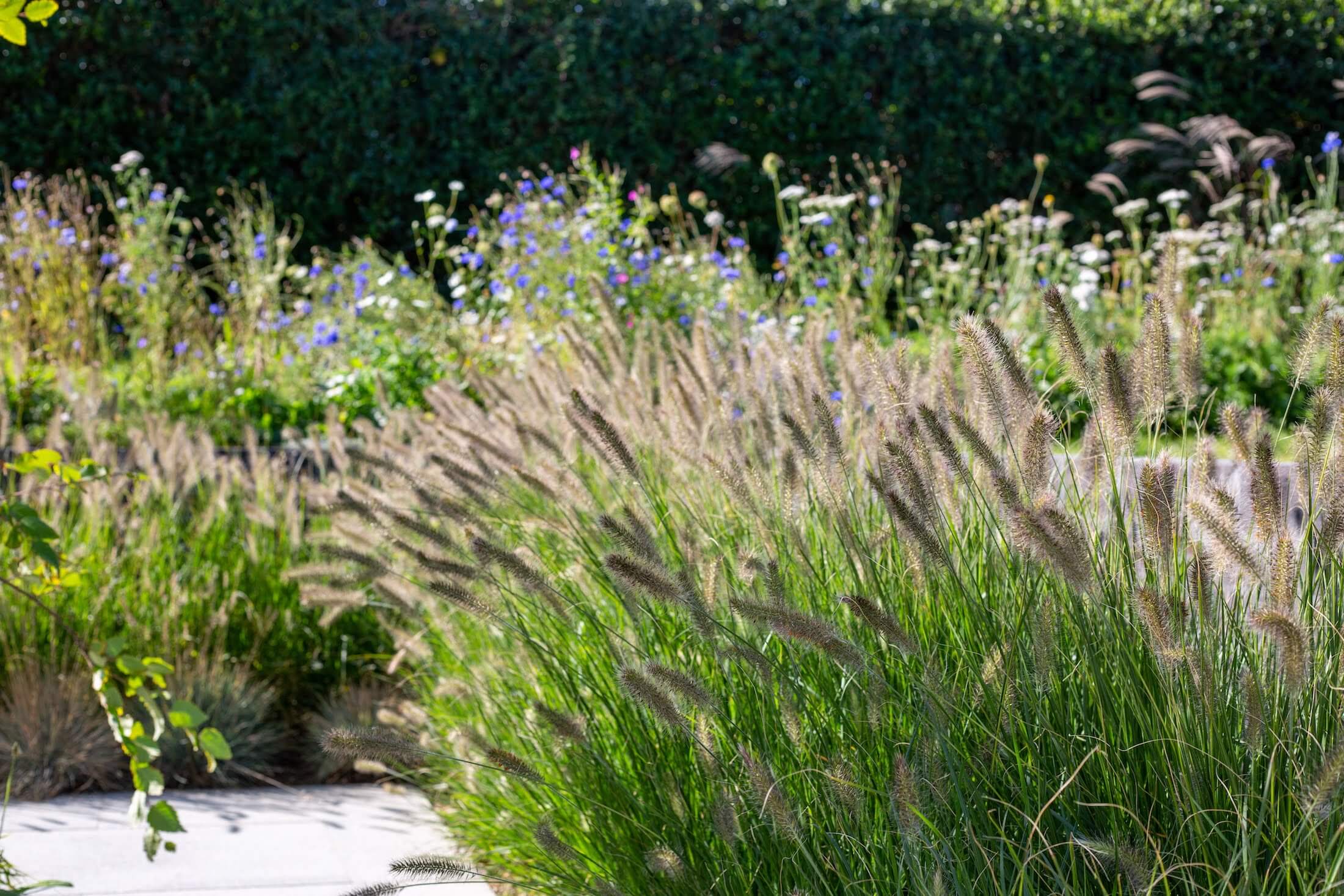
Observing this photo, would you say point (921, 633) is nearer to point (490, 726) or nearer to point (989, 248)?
point (490, 726)

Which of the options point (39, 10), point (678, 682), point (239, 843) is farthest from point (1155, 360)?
point (239, 843)

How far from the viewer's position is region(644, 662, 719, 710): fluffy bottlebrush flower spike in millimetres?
1486

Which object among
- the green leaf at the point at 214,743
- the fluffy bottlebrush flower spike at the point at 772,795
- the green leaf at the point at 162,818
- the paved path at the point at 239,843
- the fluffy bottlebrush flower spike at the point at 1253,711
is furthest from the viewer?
the paved path at the point at 239,843

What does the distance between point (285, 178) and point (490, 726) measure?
8.13 meters

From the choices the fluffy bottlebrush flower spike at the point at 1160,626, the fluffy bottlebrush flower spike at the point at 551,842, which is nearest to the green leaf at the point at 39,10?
the fluffy bottlebrush flower spike at the point at 551,842

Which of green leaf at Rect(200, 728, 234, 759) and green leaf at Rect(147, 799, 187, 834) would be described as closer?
green leaf at Rect(147, 799, 187, 834)

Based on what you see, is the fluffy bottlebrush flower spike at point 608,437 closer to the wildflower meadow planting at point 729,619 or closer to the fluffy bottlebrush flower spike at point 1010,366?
the wildflower meadow planting at point 729,619

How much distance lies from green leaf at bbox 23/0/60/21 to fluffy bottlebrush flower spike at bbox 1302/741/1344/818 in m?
1.81

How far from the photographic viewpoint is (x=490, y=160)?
996 centimetres

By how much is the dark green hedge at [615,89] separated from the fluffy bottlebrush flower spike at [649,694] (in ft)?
28.9

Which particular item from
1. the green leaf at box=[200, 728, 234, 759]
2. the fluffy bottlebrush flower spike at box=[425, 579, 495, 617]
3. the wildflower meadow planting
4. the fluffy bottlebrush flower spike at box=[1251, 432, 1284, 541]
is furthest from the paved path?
the fluffy bottlebrush flower spike at box=[1251, 432, 1284, 541]

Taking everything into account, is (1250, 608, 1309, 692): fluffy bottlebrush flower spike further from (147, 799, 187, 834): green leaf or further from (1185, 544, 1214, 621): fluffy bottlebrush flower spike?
(147, 799, 187, 834): green leaf

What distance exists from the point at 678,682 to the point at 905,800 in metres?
0.30

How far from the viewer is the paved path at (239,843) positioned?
2.85 metres
